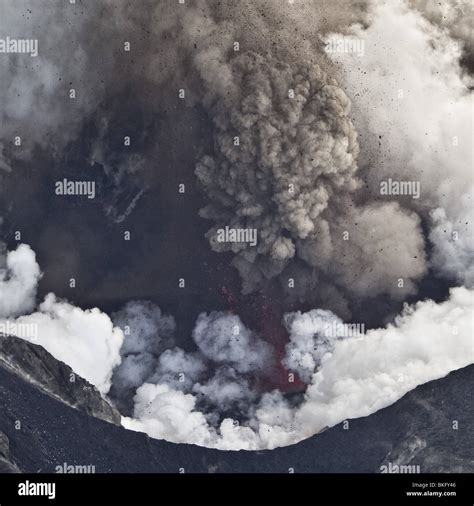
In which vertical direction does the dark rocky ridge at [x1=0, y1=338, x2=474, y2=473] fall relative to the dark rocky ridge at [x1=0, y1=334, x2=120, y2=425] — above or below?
below

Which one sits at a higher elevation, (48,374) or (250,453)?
(48,374)

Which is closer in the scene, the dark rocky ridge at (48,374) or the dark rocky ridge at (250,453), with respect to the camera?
the dark rocky ridge at (250,453)

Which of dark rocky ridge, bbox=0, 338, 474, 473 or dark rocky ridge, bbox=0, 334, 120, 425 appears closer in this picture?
dark rocky ridge, bbox=0, 338, 474, 473

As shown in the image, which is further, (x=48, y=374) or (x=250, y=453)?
(x=48, y=374)

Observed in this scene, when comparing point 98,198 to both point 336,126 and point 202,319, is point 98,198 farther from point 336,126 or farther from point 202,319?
point 336,126

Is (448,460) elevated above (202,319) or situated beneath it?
situated beneath

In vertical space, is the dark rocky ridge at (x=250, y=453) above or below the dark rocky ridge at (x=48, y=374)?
below
